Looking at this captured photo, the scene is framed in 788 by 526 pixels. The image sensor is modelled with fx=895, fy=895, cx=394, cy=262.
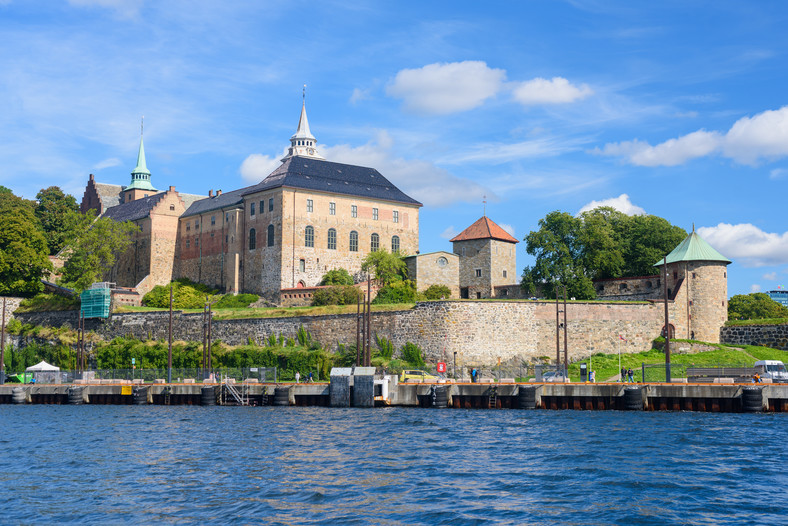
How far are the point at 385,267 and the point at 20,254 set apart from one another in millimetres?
36394

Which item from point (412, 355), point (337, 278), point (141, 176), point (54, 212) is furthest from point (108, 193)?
point (412, 355)

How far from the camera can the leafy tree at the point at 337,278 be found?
82.9m

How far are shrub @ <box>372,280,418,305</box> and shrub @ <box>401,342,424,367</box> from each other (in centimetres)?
839

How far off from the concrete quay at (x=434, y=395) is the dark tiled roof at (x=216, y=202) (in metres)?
33.3

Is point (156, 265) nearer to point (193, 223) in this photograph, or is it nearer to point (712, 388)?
point (193, 223)

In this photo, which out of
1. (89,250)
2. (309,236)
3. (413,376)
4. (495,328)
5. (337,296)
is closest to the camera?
(413,376)

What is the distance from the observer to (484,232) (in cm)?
8469

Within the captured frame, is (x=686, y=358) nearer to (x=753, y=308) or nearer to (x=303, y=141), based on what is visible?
(x=753, y=308)

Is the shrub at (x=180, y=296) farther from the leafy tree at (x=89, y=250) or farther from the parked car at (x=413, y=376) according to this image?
the parked car at (x=413, y=376)

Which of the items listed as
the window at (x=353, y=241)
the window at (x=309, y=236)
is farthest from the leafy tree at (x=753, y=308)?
the window at (x=309, y=236)

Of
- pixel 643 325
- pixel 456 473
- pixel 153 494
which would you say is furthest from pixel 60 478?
pixel 643 325

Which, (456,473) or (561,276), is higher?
(561,276)

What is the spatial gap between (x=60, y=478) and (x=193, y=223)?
70620mm

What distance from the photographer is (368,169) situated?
→ 318ft
